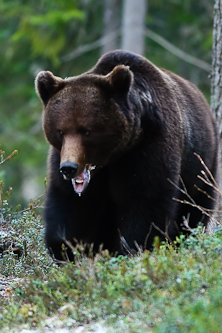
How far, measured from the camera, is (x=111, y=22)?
19781 mm

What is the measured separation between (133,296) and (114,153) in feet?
6.68

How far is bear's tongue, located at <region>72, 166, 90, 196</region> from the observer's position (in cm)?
576

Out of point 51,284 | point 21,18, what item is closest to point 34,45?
point 21,18

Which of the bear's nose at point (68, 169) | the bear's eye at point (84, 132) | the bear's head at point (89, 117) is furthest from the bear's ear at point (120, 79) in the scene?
the bear's nose at point (68, 169)

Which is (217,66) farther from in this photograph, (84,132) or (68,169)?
(68,169)

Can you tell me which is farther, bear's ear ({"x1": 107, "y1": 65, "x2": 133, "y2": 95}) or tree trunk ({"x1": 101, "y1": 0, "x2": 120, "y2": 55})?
tree trunk ({"x1": 101, "y1": 0, "x2": 120, "y2": 55})

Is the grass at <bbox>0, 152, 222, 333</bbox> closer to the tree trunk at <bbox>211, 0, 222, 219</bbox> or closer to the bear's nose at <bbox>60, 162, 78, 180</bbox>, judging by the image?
the bear's nose at <bbox>60, 162, 78, 180</bbox>

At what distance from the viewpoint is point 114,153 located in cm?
596

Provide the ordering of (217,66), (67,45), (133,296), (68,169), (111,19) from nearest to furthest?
(133,296) → (68,169) → (217,66) → (111,19) → (67,45)

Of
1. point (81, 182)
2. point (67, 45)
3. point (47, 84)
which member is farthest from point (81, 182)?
point (67, 45)

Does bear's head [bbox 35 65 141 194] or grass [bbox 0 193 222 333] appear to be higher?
bear's head [bbox 35 65 141 194]

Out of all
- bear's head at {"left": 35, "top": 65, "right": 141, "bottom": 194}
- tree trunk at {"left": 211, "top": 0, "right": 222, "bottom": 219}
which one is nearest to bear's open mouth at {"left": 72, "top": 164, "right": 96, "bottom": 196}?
bear's head at {"left": 35, "top": 65, "right": 141, "bottom": 194}

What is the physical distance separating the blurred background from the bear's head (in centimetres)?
1194

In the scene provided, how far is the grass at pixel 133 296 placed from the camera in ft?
11.7
